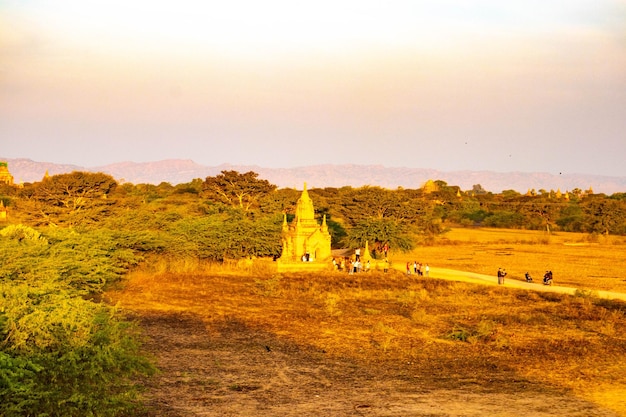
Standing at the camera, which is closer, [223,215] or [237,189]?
[223,215]

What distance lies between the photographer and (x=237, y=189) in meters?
68.2

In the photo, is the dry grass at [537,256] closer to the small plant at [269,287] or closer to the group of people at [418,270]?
the group of people at [418,270]

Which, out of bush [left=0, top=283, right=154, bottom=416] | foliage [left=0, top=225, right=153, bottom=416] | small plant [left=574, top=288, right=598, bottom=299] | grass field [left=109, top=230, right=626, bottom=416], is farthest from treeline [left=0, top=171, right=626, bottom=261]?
bush [left=0, top=283, right=154, bottom=416]

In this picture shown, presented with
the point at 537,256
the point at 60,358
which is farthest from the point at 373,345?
the point at 537,256

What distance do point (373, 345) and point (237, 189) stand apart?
146ft

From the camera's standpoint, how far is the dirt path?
36531 mm

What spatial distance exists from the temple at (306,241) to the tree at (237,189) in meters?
21.2

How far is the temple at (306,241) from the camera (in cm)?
4538

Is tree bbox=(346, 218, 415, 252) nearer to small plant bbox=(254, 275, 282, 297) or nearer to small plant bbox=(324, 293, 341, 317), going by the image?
small plant bbox=(254, 275, 282, 297)

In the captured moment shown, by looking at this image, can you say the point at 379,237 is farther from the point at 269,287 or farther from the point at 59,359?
the point at 59,359

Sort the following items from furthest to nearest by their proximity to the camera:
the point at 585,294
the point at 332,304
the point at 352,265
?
1. the point at 352,265
2. the point at 585,294
3. the point at 332,304

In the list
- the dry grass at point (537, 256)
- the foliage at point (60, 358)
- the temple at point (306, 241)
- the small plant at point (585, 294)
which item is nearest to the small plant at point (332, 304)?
the temple at point (306, 241)

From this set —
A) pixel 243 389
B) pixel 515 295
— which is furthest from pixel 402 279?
pixel 243 389

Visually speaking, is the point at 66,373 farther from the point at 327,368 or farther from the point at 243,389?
the point at 327,368
